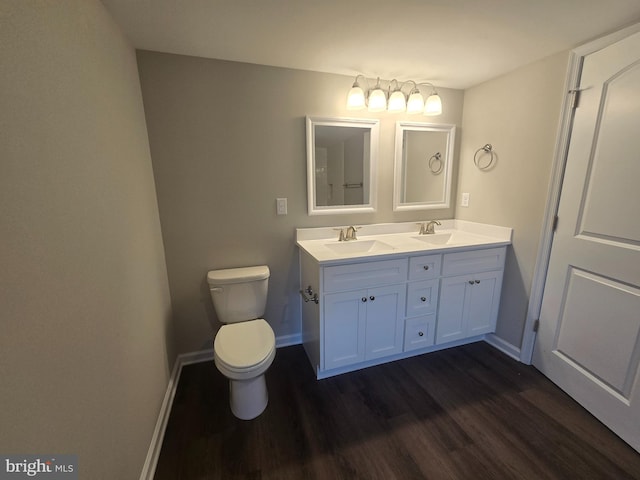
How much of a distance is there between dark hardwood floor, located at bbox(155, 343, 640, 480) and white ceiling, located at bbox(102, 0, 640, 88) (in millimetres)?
2095

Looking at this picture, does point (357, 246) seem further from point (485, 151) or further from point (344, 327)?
point (485, 151)

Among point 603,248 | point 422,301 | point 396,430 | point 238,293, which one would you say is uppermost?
point 603,248

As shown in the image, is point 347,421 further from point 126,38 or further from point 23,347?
point 126,38

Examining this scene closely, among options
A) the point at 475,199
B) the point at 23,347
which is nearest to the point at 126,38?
the point at 23,347

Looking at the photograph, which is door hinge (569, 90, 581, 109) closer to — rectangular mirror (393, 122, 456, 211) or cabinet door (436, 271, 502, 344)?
rectangular mirror (393, 122, 456, 211)

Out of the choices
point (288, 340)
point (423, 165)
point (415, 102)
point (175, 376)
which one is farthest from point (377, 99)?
point (175, 376)

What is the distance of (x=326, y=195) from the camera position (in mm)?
2119

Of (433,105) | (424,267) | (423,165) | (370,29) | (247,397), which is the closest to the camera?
(370,29)

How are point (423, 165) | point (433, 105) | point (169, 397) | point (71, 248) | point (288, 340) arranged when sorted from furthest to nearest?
1. point (423, 165)
2. point (288, 340)
3. point (433, 105)
4. point (169, 397)
5. point (71, 248)

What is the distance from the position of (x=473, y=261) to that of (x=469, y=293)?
251 millimetres

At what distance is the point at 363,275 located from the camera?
5.70 ft

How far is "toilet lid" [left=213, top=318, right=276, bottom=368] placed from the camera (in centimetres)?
143

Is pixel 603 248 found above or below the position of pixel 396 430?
above

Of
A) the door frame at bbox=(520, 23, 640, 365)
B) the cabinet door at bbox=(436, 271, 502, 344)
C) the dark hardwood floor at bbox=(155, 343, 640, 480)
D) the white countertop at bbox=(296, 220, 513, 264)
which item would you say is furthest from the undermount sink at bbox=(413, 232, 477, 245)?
the dark hardwood floor at bbox=(155, 343, 640, 480)
